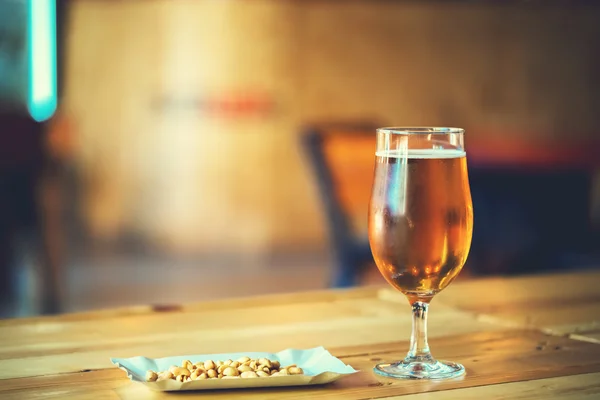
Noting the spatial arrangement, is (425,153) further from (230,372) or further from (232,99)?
(232,99)

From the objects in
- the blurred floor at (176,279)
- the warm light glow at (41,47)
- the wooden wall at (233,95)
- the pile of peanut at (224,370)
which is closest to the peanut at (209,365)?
the pile of peanut at (224,370)

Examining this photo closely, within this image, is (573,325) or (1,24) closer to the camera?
(573,325)

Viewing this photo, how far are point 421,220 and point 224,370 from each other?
22 cm

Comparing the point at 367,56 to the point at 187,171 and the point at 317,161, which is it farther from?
the point at 317,161

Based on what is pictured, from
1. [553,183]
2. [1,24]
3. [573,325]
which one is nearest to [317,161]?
[553,183]

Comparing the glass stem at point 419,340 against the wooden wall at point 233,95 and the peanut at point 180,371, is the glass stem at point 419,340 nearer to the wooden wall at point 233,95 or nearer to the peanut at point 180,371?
the peanut at point 180,371

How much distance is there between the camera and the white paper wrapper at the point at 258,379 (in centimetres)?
75

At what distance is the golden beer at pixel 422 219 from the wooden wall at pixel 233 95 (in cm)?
493

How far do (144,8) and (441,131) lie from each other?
198 inches

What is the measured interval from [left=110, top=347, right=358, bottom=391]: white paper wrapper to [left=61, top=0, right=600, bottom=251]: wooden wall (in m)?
4.92

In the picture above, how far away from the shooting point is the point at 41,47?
19.9 feet

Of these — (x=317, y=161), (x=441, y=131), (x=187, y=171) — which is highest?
(x=187, y=171)

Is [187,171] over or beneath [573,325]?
over

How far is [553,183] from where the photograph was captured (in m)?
3.04
